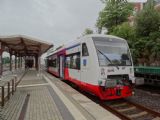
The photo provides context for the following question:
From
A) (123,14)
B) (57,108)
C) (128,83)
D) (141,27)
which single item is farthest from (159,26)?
(57,108)

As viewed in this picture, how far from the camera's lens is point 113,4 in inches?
1764

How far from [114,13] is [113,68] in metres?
32.3

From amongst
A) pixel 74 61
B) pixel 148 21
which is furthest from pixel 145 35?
pixel 74 61

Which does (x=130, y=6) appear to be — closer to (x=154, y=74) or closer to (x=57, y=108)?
(x=154, y=74)

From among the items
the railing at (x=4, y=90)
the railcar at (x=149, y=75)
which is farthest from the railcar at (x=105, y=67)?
the railcar at (x=149, y=75)

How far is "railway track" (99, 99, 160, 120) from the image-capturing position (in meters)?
10.2

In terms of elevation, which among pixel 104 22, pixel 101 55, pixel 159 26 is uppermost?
pixel 104 22

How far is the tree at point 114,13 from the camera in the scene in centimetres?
4381

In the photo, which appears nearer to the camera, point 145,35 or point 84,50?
point 84,50

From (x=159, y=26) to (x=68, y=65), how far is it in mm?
16336

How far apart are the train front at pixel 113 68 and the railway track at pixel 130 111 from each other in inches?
20.1

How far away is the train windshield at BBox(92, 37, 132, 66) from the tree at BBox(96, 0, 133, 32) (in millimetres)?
30636

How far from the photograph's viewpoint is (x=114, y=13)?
144 ft

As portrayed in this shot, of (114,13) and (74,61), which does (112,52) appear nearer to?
(74,61)
